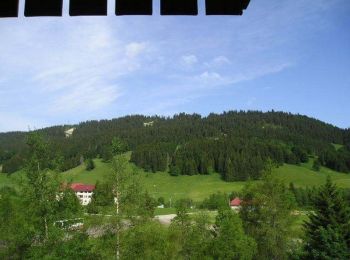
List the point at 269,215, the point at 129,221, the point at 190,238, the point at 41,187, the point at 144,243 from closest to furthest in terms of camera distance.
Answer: the point at 41,187, the point at 144,243, the point at 129,221, the point at 190,238, the point at 269,215

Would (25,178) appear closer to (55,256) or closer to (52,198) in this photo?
(52,198)

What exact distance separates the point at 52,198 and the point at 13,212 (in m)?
5.48

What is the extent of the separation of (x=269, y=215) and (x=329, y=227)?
671 cm

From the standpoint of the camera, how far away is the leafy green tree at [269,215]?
42812 millimetres

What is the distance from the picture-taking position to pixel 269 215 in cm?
4428

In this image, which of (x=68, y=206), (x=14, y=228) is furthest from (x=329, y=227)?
(x=14, y=228)

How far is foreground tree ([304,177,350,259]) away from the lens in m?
36.7

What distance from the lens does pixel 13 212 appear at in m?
34.3

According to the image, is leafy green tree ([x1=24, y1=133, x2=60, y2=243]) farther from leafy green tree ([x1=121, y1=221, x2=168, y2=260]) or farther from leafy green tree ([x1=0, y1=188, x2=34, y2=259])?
leafy green tree ([x1=121, y1=221, x2=168, y2=260])

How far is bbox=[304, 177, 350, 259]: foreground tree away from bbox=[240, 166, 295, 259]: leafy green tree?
8.10 ft

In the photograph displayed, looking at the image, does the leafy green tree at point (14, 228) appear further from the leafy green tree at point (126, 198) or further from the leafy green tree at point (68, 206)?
the leafy green tree at point (126, 198)

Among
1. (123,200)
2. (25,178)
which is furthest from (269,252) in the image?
(25,178)

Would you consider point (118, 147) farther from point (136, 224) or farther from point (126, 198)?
point (136, 224)

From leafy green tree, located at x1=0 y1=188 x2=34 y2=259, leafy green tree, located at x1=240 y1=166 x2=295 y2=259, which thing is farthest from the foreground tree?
leafy green tree, located at x1=0 y1=188 x2=34 y2=259
